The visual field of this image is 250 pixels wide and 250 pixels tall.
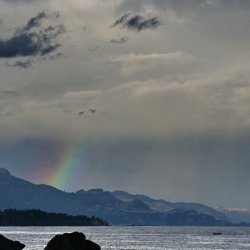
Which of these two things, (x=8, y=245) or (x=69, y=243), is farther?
(x=8, y=245)

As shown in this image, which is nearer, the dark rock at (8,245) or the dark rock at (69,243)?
the dark rock at (69,243)

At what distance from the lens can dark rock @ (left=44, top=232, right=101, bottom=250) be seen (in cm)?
9212

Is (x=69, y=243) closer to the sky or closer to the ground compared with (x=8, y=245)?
closer to the ground

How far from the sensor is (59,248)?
9194 cm

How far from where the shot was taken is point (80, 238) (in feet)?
308

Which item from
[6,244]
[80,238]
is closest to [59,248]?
[80,238]

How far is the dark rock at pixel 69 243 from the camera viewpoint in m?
92.1

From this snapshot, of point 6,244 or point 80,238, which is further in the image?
point 6,244

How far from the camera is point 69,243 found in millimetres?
92625

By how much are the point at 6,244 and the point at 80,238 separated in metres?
16.7

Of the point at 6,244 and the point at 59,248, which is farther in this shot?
the point at 6,244

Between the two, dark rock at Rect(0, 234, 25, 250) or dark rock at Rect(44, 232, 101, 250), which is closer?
dark rock at Rect(44, 232, 101, 250)

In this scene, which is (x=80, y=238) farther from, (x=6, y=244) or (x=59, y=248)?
(x=6, y=244)
